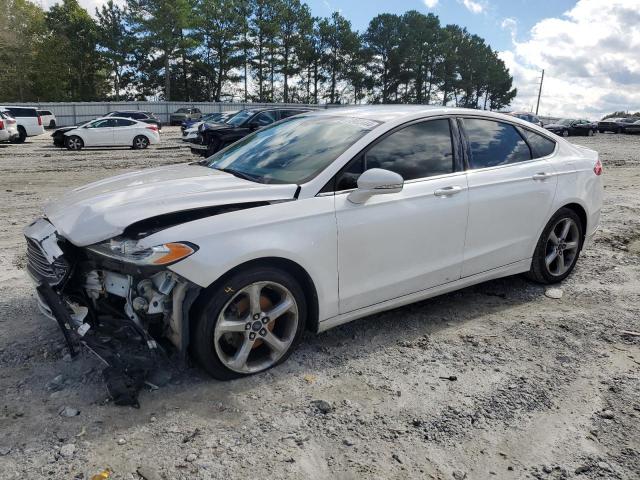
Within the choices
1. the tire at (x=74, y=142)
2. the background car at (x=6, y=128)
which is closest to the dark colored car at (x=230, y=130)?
the tire at (x=74, y=142)

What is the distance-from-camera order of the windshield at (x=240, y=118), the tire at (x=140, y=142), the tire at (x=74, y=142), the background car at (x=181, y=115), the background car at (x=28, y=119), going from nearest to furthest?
the windshield at (x=240, y=118) < the tire at (x=74, y=142) < the tire at (x=140, y=142) < the background car at (x=28, y=119) < the background car at (x=181, y=115)

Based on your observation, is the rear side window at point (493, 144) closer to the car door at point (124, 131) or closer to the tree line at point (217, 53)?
the car door at point (124, 131)

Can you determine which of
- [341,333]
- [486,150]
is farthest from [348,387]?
[486,150]

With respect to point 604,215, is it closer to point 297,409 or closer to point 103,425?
point 297,409

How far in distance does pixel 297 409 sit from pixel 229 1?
211 feet

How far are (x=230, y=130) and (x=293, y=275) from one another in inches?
529

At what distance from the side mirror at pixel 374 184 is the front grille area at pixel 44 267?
5.73 feet

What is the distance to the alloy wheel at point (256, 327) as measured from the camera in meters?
3.05

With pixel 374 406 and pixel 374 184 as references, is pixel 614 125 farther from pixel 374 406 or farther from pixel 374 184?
pixel 374 406

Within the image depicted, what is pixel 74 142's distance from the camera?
20359 mm

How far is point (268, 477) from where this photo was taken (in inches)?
94.6

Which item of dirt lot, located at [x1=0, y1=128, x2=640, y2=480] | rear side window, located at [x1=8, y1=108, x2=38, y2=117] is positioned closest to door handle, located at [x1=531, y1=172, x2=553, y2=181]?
dirt lot, located at [x1=0, y1=128, x2=640, y2=480]

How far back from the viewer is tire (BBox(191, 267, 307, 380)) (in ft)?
9.61

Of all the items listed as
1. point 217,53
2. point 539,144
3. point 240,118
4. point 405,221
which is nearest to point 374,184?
point 405,221
